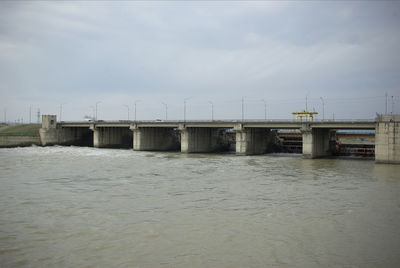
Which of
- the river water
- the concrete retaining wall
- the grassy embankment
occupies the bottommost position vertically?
the river water

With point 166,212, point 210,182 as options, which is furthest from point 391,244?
point 210,182

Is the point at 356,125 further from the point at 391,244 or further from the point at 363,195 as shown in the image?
the point at 391,244

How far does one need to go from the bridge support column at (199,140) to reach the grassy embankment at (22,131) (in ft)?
129

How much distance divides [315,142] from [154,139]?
37.4 metres

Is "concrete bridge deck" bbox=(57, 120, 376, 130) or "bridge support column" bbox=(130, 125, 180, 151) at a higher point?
"concrete bridge deck" bbox=(57, 120, 376, 130)

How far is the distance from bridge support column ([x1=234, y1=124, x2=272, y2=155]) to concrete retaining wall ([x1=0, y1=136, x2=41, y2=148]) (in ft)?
165

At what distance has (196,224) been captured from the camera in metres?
17.4

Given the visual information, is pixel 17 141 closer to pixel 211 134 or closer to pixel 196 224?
pixel 211 134

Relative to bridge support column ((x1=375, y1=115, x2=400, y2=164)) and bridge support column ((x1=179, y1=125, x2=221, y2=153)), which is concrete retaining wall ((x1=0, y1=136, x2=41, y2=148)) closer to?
bridge support column ((x1=179, y1=125, x2=221, y2=153))

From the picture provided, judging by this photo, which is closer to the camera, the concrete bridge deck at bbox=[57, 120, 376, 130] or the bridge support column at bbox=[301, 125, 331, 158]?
the concrete bridge deck at bbox=[57, 120, 376, 130]

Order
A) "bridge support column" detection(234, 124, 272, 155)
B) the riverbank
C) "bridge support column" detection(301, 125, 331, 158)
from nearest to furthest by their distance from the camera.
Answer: "bridge support column" detection(301, 125, 331, 158), "bridge support column" detection(234, 124, 272, 155), the riverbank

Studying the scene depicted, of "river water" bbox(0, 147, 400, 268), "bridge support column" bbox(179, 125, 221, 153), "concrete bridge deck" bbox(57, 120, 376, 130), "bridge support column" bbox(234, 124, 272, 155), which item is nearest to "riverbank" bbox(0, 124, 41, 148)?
"concrete bridge deck" bbox(57, 120, 376, 130)

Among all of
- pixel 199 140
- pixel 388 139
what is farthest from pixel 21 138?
pixel 388 139

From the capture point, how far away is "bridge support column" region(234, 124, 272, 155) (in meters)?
65.6
